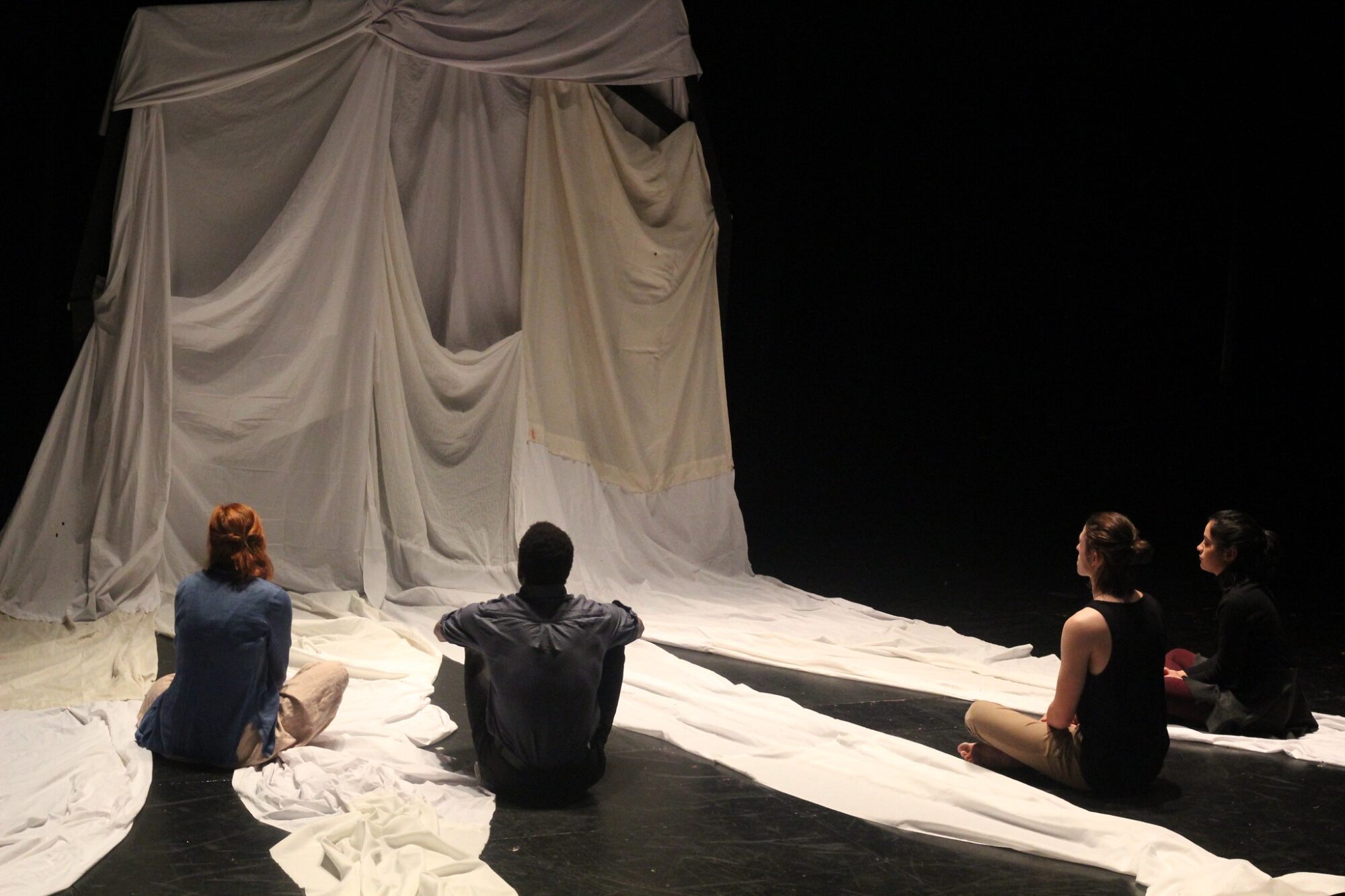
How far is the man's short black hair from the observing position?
266 cm

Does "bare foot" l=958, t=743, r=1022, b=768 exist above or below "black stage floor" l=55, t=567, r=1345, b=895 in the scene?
above

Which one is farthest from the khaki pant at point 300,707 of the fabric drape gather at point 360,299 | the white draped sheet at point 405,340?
the fabric drape gather at point 360,299

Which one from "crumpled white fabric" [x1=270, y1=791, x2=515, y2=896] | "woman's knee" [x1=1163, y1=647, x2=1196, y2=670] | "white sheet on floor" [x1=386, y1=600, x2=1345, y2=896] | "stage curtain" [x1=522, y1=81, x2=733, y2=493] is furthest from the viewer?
"stage curtain" [x1=522, y1=81, x2=733, y2=493]

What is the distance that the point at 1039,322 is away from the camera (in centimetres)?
766

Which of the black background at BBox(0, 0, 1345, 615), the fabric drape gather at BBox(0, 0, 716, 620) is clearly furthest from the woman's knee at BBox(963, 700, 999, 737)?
the black background at BBox(0, 0, 1345, 615)

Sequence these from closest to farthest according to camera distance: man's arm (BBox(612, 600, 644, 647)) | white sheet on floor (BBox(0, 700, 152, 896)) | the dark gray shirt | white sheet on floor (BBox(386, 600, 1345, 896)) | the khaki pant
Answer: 1. white sheet on floor (BBox(0, 700, 152, 896))
2. white sheet on floor (BBox(386, 600, 1345, 896))
3. the dark gray shirt
4. man's arm (BBox(612, 600, 644, 647))
5. the khaki pant

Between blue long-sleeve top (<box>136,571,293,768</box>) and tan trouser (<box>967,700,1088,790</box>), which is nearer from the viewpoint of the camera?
blue long-sleeve top (<box>136,571,293,768</box>)

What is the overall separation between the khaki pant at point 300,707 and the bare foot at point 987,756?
167cm

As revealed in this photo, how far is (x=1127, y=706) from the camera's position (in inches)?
112

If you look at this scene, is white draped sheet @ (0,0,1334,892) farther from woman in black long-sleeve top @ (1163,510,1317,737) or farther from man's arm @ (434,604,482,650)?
man's arm @ (434,604,482,650)

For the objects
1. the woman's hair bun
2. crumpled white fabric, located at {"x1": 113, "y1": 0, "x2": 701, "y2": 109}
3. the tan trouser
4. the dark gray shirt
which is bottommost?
the tan trouser

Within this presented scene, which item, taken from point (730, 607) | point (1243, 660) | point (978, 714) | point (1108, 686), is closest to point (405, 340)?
point (730, 607)

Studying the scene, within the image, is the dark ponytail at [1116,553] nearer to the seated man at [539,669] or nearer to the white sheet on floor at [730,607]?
the white sheet on floor at [730,607]

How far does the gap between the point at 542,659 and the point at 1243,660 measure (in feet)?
6.96
